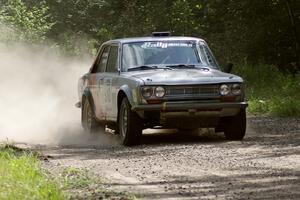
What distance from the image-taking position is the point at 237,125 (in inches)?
506

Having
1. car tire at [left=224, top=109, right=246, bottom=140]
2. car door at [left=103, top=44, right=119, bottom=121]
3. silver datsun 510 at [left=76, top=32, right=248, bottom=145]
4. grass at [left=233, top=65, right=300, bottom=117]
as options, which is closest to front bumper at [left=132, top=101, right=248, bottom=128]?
silver datsun 510 at [left=76, top=32, right=248, bottom=145]

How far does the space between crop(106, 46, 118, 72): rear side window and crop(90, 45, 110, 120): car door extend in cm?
17

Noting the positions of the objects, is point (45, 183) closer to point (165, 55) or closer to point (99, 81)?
point (165, 55)

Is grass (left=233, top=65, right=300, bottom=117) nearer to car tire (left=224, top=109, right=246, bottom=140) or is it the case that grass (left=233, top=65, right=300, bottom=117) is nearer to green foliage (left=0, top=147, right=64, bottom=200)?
car tire (left=224, top=109, right=246, bottom=140)

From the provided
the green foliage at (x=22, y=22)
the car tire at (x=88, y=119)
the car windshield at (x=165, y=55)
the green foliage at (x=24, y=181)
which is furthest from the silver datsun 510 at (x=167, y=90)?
the green foliage at (x=22, y=22)

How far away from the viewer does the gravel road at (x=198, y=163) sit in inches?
315

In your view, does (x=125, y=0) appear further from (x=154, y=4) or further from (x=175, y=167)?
(x=175, y=167)

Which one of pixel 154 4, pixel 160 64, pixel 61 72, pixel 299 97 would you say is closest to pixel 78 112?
pixel 299 97

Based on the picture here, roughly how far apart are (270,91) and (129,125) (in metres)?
10.5

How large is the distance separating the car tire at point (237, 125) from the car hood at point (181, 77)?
58 cm

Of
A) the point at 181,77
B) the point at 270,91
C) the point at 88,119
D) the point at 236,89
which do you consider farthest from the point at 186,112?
the point at 270,91

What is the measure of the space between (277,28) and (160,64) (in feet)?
53.5

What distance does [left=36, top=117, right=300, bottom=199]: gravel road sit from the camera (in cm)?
800

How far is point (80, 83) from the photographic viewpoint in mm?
15938
